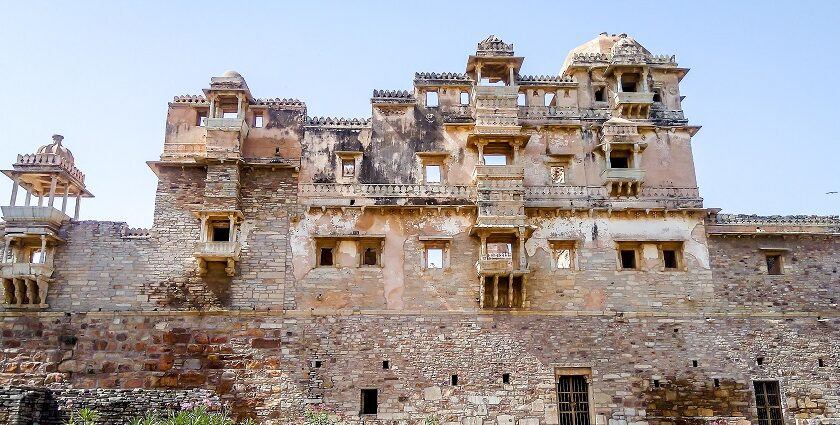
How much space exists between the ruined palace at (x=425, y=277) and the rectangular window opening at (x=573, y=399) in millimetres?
60

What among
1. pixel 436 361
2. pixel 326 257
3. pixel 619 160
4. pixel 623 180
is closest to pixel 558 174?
pixel 619 160

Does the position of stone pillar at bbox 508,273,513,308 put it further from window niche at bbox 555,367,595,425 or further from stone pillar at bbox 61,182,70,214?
stone pillar at bbox 61,182,70,214

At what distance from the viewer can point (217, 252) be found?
2011 centimetres

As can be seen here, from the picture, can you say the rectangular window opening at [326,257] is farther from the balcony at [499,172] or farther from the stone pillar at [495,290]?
the balcony at [499,172]

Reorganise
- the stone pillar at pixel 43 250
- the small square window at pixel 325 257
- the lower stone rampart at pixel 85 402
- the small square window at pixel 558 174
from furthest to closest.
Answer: the small square window at pixel 558 174 < the small square window at pixel 325 257 < the stone pillar at pixel 43 250 < the lower stone rampart at pixel 85 402

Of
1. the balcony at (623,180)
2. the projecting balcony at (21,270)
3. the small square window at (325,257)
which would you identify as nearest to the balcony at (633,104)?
the balcony at (623,180)

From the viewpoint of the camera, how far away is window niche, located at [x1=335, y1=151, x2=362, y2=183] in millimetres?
21734

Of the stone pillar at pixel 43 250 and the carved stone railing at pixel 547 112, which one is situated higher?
the carved stone railing at pixel 547 112

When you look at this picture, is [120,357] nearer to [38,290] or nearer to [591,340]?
[38,290]

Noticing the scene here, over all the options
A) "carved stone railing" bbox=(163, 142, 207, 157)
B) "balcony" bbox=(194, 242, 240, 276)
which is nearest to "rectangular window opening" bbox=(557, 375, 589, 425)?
"balcony" bbox=(194, 242, 240, 276)

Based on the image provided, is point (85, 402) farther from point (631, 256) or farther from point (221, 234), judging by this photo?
point (631, 256)

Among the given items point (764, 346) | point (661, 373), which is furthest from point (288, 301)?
point (764, 346)

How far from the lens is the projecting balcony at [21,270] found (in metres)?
19.7

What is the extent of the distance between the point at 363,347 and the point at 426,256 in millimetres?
3128
